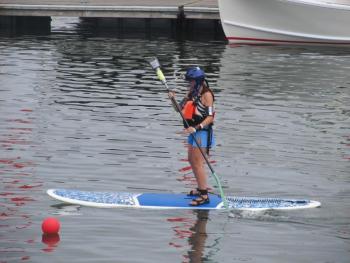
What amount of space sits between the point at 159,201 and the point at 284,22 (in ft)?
96.5

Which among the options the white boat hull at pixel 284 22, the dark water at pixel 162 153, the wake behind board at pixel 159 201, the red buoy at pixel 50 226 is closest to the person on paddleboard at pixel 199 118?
the wake behind board at pixel 159 201

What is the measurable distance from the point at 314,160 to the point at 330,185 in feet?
6.94

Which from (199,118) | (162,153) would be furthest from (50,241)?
(162,153)

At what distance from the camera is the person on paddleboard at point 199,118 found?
15000 millimetres

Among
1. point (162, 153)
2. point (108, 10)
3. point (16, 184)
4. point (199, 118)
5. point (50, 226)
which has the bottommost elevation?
point (108, 10)

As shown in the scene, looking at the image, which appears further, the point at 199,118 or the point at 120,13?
the point at 120,13

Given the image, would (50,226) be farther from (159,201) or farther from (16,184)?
(16,184)

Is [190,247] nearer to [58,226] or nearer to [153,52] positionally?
[58,226]

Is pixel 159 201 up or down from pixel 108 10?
up

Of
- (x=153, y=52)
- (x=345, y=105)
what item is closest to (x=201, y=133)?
(x=345, y=105)

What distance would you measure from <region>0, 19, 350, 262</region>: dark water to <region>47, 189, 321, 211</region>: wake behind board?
0.53 feet

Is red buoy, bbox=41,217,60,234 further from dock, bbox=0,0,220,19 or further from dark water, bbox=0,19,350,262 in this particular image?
dock, bbox=0,0,220,19

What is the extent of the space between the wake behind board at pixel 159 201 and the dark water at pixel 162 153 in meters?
0.16

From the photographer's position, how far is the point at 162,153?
19688 millimetres
